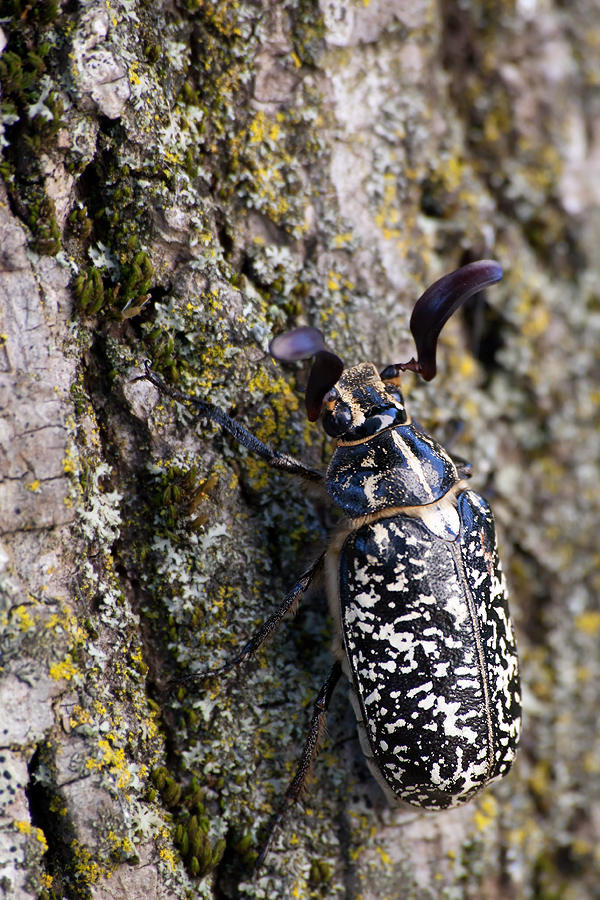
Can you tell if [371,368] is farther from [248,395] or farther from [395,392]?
[248,395]

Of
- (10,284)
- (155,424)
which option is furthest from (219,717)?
(10,284)

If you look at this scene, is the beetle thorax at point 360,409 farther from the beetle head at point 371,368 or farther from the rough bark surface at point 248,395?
the rough bark surface at point 248,395

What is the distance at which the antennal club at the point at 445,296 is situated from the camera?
2.30 meters

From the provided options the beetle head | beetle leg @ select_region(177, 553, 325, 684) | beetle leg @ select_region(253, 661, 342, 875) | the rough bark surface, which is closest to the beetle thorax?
the beetle head

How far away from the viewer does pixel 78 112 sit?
2.10 metres

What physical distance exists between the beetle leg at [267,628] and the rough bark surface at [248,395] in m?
0.06

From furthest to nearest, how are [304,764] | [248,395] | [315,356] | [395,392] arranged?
1. [395,392]
2. [248,395]
3. [304,764]
4. [315,356]

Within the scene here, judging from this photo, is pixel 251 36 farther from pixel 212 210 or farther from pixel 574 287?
pixel 574 287

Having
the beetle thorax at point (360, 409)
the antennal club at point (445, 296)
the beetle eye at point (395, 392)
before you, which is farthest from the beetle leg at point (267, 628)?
the antennal club at point (445, 296)

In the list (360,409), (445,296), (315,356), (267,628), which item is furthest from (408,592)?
(445,296)

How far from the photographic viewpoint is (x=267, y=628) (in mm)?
2432

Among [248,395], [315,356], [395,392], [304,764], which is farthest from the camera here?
[395,392]

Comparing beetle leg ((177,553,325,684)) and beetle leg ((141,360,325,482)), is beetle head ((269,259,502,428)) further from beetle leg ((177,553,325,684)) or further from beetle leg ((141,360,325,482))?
beetle leg ((177,553,325,684))

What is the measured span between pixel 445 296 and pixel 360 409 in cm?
56
